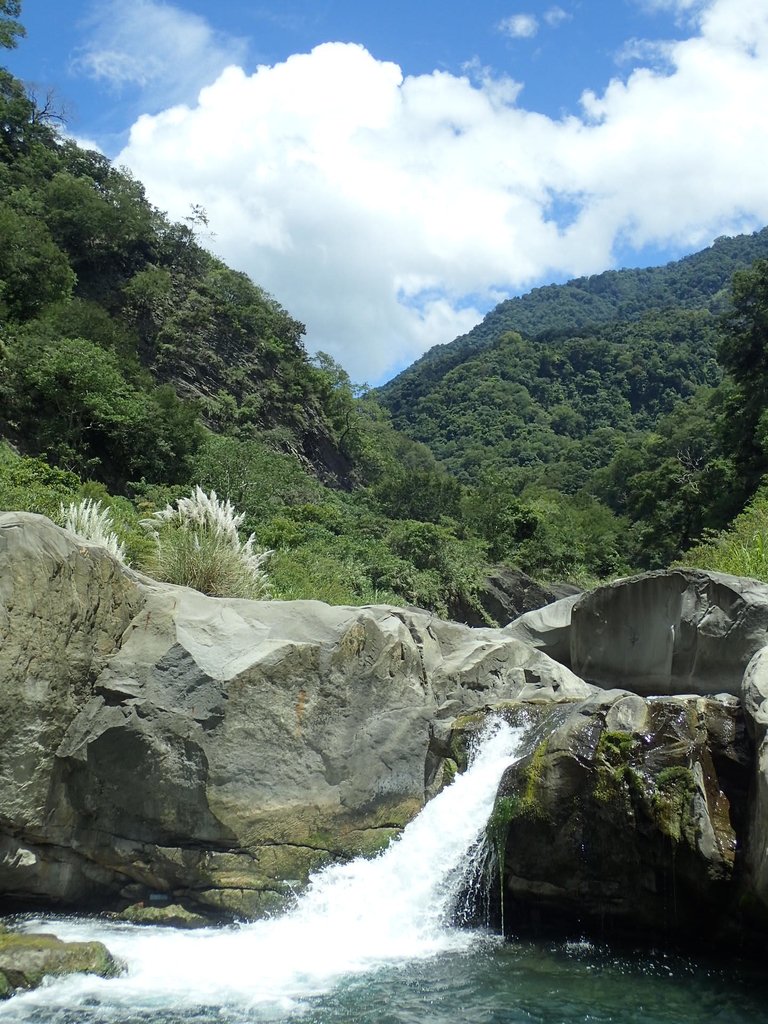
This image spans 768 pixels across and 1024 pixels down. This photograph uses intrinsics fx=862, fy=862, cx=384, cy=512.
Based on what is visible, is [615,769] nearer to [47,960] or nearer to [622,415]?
[47,960]

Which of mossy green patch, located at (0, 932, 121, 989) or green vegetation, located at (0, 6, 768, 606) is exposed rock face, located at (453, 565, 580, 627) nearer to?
green vegetation, located at (0, 6, 768, 606)

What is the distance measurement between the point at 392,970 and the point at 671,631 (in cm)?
540

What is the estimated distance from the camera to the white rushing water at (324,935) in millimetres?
5070

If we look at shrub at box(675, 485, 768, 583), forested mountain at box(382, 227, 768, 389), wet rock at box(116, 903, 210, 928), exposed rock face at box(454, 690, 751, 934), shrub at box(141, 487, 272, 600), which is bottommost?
wet rock at box(116, 903, 210, 928)

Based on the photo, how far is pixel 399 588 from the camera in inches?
898

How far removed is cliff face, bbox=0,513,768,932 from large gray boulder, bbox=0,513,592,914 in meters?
0.02

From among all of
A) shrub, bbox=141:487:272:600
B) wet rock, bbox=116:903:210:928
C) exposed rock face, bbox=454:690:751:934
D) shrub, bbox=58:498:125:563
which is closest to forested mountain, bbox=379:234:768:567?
shrub, bbox=141:487:272:600

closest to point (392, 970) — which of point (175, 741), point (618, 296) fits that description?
point (175, 741)

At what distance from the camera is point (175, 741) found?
6.89 meters

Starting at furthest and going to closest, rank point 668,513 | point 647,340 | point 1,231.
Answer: point 647,340 → point 668,513 → point 1,231

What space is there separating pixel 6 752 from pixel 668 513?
27.7m

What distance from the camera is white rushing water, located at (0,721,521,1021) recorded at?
16.6 ft

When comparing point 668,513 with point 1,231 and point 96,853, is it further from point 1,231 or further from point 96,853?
point 96,853

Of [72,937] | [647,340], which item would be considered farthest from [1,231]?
[647,340]
